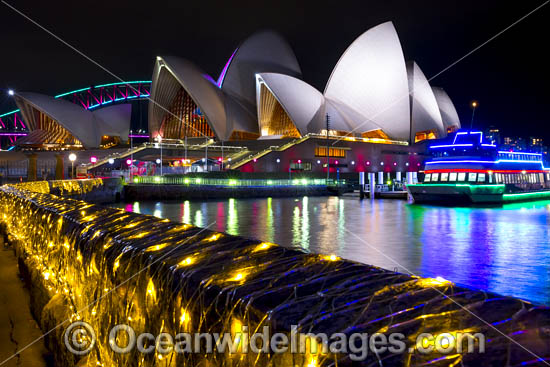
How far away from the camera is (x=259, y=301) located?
158 cm

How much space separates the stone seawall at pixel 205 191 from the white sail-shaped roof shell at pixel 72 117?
44.2 metres

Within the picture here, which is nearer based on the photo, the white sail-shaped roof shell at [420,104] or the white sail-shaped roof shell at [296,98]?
the white sail-shaped roof shell at [296,98]

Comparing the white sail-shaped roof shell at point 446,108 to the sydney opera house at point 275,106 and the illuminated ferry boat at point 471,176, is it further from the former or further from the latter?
the illuminated ferry boat at point 471,176

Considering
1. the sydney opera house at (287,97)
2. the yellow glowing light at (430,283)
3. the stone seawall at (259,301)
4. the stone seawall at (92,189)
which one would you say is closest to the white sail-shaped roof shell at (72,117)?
the sydney opera house at (287,97)

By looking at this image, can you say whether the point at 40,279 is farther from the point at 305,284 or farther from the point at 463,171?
the point at 463,171

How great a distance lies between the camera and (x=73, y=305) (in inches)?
154

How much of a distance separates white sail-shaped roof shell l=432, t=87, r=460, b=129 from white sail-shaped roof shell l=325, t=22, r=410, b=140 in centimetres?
2983

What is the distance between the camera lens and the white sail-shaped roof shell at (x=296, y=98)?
7245 cm

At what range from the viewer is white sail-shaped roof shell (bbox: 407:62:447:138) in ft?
273

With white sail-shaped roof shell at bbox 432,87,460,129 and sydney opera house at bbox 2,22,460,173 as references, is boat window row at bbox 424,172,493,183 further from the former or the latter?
white sail-shaped roof shell at bbox 432,87,460,129

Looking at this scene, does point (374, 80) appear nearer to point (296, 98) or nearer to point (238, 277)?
point (296, 98)

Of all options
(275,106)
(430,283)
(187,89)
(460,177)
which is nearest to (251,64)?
(275,106)

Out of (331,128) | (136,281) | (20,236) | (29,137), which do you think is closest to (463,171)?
(20,236)

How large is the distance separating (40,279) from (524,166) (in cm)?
4563
